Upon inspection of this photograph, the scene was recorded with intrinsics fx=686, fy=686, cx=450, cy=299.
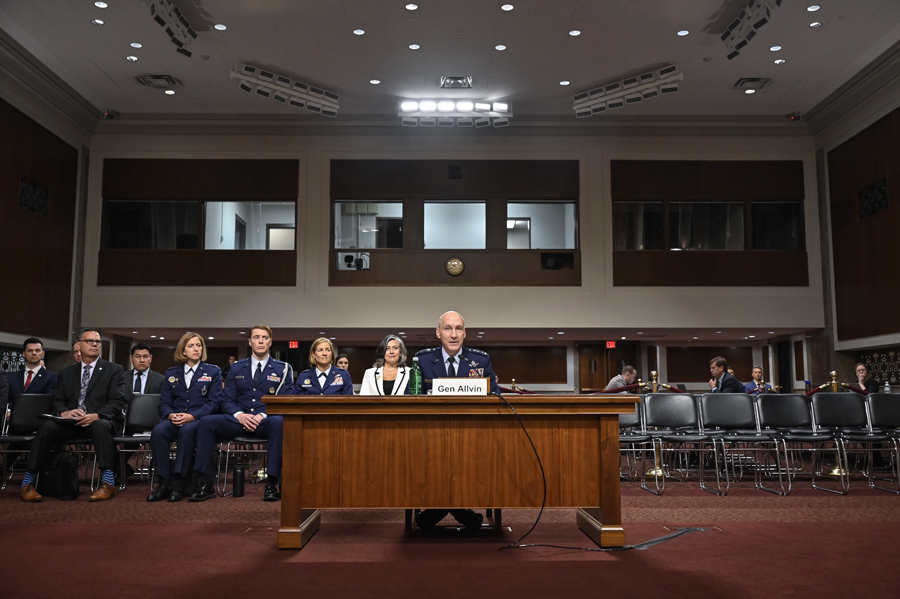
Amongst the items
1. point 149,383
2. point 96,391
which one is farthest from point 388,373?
point 149,383

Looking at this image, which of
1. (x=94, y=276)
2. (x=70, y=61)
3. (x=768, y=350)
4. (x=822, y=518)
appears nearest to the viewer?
(x=822, y=518)

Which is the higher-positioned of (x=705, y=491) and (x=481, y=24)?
(x=481, y=24)

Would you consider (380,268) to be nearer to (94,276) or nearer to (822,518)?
(94,276)

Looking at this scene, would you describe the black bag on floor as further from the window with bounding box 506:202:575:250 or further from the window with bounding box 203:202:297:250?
the window with bounding box 506:202:575:250

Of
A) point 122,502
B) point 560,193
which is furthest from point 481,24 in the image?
point 122,502

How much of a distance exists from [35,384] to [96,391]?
1.47m

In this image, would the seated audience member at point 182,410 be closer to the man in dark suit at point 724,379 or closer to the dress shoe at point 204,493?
the dress shoe at point 204,493

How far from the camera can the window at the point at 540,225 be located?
12578 mm

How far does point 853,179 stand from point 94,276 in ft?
43.4

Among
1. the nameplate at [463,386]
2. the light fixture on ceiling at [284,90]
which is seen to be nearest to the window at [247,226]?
the light fixture on ceiling at [284,90]

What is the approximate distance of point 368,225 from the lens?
12578mm

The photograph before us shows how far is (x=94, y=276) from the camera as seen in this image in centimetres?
1228

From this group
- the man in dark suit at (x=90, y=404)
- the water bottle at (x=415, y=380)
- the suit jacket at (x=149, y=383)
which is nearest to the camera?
the water bottle at (x=415, y=380)

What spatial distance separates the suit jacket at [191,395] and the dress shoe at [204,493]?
0.62 metres
